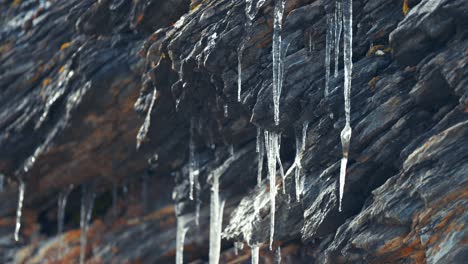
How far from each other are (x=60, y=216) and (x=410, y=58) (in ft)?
42.7

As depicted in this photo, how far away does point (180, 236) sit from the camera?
21.3 m

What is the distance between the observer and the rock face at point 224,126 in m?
15.0

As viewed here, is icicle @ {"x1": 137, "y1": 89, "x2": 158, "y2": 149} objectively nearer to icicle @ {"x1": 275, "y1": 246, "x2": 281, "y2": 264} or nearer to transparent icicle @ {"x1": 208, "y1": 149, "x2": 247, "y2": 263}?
transparent icicle @ {"x1": 208, "y1": 149, "x2": 247, "y2": 263}

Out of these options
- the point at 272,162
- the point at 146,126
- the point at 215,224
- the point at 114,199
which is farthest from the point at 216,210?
the point at 114,199

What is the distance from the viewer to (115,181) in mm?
24094

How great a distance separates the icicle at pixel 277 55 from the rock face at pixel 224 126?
0.22m

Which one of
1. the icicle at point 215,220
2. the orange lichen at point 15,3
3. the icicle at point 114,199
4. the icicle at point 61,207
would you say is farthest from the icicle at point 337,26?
the orange lichen at point 15,3

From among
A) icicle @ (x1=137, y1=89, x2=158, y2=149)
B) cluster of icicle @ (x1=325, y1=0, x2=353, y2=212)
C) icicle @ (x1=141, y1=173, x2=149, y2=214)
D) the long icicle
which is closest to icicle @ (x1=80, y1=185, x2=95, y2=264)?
icicle @ (x1=141, y1=173, x2=149, y2=214)

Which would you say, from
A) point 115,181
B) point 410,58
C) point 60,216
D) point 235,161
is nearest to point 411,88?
point 410,58

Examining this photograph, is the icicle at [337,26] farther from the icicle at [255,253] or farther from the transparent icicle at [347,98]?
the icicle at [255,253]

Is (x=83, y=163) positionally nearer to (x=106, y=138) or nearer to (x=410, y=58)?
(x=106, y=138)

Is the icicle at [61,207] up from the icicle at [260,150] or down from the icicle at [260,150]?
up

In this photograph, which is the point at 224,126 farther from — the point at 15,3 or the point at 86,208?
the point at 15,3

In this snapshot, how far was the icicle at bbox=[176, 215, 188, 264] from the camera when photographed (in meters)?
21.1
